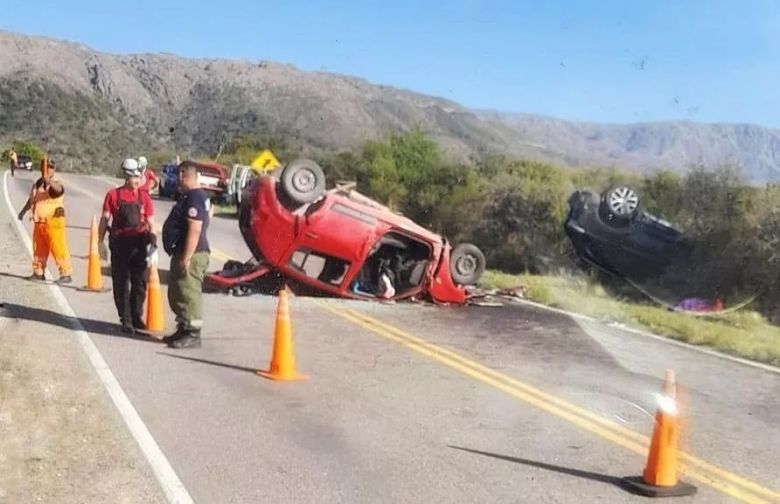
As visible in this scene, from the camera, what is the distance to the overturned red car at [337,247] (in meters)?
13.7

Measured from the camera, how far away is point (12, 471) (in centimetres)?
623

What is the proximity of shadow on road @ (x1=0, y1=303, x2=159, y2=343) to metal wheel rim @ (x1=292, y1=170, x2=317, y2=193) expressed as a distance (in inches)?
132

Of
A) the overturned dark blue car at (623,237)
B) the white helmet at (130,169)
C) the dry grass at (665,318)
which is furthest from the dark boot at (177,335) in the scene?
the overturned dark blue car at (623,237)

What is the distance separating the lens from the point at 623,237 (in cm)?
1866

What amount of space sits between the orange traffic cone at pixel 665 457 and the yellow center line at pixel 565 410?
14.1 inches

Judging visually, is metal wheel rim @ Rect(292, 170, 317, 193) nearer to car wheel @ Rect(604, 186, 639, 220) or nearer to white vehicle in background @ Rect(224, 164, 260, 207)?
car wheel @ Rect(604, 186, 639, 220)

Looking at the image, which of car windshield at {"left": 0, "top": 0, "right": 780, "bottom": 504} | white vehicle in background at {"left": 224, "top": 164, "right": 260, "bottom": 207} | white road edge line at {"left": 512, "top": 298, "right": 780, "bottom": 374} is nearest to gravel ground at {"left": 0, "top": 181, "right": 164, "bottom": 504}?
car windshield at {"left": 0, "top": 0, "right": 780, "bottom": 504}

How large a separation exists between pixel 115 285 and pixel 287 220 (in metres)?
3.12

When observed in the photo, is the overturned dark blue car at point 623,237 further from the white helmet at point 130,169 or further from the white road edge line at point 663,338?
the white helmet at point 130,169

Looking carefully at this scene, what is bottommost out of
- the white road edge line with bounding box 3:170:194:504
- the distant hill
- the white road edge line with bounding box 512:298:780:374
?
the white road edge line with bounding box 3:170:194:504

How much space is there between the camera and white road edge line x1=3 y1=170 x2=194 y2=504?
595 cm

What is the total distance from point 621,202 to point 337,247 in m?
7.86

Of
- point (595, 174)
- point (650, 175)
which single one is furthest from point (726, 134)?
point (595, 174)

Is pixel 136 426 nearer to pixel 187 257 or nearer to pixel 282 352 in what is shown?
pixel 282 352
